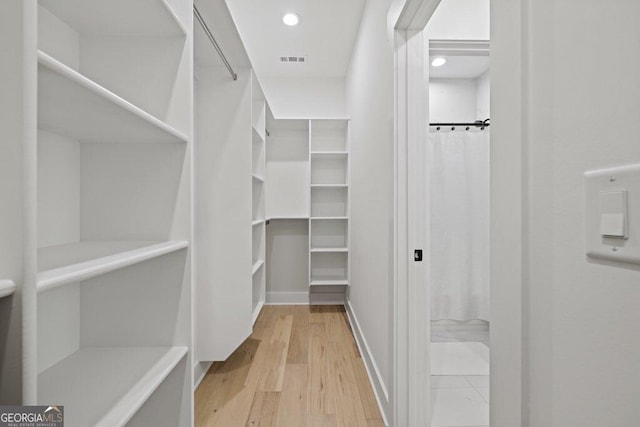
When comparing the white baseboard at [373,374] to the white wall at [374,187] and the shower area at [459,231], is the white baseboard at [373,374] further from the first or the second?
the shower area at [459,231]

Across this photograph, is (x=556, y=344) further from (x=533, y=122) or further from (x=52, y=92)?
(x=52, y=92)

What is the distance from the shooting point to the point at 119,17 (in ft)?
3.28

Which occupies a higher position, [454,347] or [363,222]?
[363,222]

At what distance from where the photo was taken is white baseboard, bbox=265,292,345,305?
12.7ft

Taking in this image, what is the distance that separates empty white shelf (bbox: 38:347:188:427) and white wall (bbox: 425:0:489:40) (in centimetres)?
186

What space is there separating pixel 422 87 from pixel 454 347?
2.25 meters

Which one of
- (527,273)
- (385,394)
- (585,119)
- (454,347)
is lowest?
(454,347)

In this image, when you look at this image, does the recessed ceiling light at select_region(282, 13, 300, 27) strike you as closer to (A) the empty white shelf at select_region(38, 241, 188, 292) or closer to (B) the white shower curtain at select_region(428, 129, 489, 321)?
(B) the white shower curtain at select_region(428, 129, 489, 321)

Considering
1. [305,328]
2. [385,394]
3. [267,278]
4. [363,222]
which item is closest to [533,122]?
[385,394]

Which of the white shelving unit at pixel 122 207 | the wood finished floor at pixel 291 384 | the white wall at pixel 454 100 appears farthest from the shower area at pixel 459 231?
the white shelving unit at pixel 122 207

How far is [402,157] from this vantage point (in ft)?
4.91

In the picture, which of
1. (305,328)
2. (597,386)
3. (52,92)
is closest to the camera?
(597,386)

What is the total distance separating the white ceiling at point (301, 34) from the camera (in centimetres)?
264

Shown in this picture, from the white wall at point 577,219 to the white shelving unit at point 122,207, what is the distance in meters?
0.89
